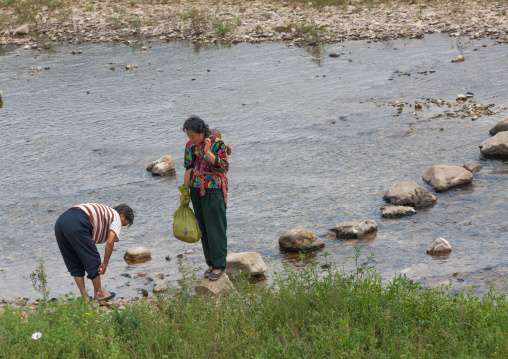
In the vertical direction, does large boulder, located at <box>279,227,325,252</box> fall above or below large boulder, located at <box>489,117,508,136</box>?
below

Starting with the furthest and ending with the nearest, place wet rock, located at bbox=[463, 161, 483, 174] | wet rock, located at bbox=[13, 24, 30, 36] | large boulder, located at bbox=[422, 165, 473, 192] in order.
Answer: wet rock, located at bbox=[13, 24, 30, 36] → wet rock, located at bbox=[463, 161, 483, 174] → large boulder, located at bbox=[422, 165, 473, 192]

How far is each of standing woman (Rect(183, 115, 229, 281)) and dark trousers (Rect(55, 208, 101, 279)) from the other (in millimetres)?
1152

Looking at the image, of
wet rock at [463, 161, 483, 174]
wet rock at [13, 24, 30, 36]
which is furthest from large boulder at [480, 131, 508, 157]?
wet rock at [13, 24, 30, 36]

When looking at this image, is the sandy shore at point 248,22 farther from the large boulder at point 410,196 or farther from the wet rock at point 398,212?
the wet rock at point 398,212

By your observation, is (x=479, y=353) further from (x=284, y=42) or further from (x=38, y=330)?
(x=284, y=42)

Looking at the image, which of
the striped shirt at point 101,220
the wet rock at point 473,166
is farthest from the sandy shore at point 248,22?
the striped shirt at point 101,220

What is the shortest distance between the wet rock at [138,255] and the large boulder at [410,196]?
3.70 meters

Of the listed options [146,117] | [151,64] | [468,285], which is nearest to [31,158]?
[146,117]

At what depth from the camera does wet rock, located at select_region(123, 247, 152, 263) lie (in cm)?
771

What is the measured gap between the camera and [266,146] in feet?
39.0

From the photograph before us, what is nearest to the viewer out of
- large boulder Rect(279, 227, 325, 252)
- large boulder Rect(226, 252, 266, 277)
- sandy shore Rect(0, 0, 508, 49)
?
large boulder Rect(226, 252, 266, 277)

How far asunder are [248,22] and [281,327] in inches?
754

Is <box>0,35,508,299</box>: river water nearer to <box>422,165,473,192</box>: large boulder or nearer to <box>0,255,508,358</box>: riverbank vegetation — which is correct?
<box>422,165,473,192</box>: large boulder

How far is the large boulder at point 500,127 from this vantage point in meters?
10.6
